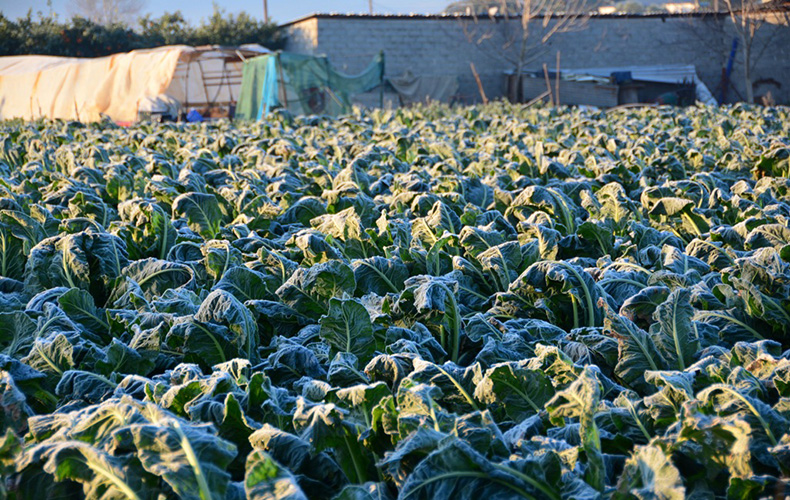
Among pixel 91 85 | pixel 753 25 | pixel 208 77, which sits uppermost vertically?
pixel 753 25

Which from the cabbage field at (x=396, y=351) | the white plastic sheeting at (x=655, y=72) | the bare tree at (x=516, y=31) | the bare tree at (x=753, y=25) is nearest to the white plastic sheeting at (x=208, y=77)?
the bare tree at (x=516, y=31)

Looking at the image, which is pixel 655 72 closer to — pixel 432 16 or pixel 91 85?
pixel 432 16

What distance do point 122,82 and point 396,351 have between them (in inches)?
967

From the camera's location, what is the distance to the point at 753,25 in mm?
30219

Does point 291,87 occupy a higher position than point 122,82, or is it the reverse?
point 122,82

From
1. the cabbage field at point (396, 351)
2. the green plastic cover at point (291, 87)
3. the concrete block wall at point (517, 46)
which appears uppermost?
the concrete block wall at point (517, 46)

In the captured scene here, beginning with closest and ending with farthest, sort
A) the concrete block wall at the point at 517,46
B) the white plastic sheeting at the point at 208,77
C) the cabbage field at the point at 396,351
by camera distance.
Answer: the cabbage field at the point at 396,351, the white plastic sheeting at the point at 208,77, the concrete block wall at the point at 517,46

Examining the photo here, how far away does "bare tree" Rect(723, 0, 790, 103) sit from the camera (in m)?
30.1

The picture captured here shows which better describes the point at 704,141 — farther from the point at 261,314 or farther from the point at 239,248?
the point at 261,314

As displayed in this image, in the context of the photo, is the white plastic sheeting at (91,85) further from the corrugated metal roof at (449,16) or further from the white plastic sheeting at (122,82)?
the corrugated metal roof at (449,16)

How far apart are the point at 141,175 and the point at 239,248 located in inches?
109

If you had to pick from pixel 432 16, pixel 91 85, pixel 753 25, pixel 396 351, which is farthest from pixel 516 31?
pixel 396 351

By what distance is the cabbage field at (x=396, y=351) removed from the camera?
5.14 ft

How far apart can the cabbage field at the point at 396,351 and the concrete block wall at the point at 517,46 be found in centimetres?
2709
